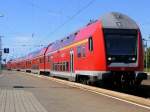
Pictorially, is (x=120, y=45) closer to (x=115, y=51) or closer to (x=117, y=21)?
(x=115, y=51)

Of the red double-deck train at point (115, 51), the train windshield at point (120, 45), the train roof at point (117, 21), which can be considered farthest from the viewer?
the train roof at point (117, 21)

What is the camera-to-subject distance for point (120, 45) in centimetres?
2433

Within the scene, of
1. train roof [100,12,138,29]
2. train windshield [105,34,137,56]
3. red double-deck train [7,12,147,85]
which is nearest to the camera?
red double-deck train [7,12,147,85]

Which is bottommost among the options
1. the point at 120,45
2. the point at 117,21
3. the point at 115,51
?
the point at 115,51

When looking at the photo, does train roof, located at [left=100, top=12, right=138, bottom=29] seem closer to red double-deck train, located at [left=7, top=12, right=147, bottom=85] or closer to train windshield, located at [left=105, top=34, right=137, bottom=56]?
red double-deck train, located at [left=7, top=12, right=147, bottom=85]

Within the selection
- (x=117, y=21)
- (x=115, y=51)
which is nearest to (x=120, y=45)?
(x=115, y=51)

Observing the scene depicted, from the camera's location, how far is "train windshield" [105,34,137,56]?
79.4 ft

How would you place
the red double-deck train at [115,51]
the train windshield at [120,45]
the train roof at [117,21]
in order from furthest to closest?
1. the train roof at [117,21]
2. the train windshield at [120,45]
3. the red double-deck train at [115,51]

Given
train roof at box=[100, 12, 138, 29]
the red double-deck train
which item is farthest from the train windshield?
train roof at box=[100, 12, 138, 29]

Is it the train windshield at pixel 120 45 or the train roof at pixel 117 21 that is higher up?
the train roof at pixel 117 21

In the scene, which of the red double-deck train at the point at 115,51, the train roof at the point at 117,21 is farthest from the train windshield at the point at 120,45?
the train roof at the point at 117,21

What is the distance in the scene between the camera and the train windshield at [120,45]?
2419 centimetres

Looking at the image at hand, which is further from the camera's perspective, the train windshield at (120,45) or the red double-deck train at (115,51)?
the train windshield at (120,45)

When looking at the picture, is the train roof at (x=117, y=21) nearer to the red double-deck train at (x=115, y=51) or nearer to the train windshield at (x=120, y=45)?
the red double-deck train at (x=115, y=51)
